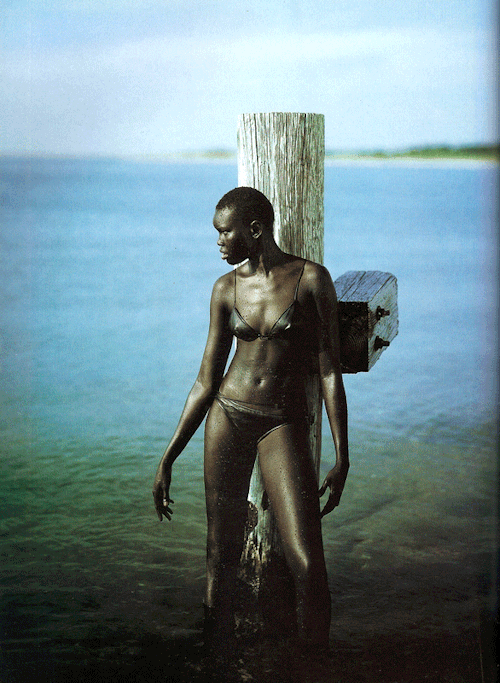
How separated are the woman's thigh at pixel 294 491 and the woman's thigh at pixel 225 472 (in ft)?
0.45

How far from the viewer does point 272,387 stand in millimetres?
4430

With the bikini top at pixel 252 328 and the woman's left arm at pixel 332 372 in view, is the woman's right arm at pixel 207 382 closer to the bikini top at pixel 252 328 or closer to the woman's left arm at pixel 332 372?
the bikini top at pixel 252 328

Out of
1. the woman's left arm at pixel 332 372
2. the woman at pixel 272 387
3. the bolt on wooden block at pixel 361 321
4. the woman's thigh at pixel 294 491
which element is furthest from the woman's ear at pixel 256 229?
the woman's thigh at pixel 294 491

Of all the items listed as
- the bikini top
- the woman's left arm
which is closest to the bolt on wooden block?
the woman's left arm

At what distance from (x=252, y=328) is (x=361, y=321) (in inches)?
21.2

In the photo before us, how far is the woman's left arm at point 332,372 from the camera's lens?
14.1ft

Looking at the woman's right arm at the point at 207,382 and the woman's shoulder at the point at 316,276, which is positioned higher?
the woman's shoulder at the point at 316,276

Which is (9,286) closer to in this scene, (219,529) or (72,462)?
(72,462)

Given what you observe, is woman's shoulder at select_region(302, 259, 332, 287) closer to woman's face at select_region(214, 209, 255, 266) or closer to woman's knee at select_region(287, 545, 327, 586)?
woman's face at select_region(214, 209, 255, 266)

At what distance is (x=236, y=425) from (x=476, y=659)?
1770mm

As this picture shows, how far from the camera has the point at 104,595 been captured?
17.7 feet

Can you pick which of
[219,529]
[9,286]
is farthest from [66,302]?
[219,529]

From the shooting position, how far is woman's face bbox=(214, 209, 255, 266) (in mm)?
4293

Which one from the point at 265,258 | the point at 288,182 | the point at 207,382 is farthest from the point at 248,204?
the point at 207,382
